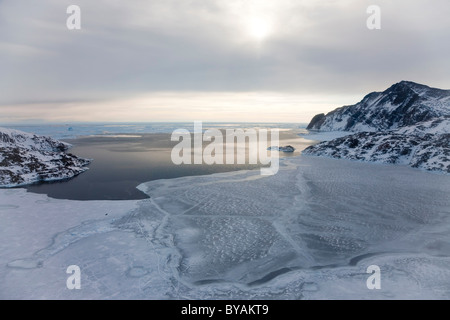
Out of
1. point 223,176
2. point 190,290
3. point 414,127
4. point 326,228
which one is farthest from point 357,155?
point 190,290

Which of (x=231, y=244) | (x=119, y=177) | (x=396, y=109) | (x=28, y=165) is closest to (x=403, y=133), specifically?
(x=231, y=244)

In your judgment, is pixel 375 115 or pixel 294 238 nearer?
pixel 294 238

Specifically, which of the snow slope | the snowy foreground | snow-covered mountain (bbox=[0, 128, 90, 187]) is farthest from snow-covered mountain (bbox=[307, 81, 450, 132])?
snow-covered mountain (bbox=[0, 128, 90, 187])

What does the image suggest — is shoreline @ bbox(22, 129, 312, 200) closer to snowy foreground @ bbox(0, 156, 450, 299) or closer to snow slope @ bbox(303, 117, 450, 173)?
snowy foreground @ bbox(0, 156, 450, 299)

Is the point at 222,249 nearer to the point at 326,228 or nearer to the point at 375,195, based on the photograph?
the point at 326,228

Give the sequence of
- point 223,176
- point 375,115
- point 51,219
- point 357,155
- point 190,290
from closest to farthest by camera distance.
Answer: point 190,290
point 51,219
point 223,176
point 357,155
point 375,115

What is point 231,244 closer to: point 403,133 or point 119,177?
point 119,177

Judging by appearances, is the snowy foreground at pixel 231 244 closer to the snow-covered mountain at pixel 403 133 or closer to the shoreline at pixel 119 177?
the shoreline at pixel 119 177
